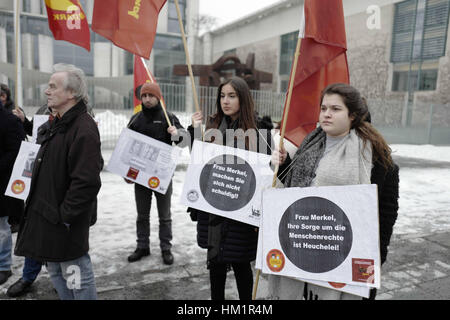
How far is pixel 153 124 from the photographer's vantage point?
3875mm

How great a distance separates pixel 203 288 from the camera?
10.8ft

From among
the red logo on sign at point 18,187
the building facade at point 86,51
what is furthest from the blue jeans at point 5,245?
the building facade at point 86,51

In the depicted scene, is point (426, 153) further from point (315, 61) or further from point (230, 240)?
point (230, 240)

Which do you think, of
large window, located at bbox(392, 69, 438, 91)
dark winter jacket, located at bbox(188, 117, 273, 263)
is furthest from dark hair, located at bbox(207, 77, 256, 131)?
large window, located at bbox(392, 69, 438, 91)

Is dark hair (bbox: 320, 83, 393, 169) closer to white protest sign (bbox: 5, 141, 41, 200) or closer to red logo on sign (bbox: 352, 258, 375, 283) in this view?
red logo on sign (bbox: 352, 258, 375, 283)

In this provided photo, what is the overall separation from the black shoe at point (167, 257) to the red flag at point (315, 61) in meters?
2.06

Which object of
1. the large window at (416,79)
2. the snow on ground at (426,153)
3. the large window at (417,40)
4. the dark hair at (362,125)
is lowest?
the snow on ground at (426,153)

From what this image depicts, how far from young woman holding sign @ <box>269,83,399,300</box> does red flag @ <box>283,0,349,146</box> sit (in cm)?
46

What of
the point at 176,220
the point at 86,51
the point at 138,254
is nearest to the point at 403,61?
the point at 176,220

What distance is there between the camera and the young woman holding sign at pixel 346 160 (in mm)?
1917

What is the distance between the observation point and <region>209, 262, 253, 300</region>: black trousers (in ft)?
8.50

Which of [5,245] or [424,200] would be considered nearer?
[5,245]

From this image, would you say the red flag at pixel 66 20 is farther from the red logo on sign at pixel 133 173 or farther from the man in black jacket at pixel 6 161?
the red logo on sign at pixel 133 173

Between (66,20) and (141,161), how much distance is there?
1.79 m
